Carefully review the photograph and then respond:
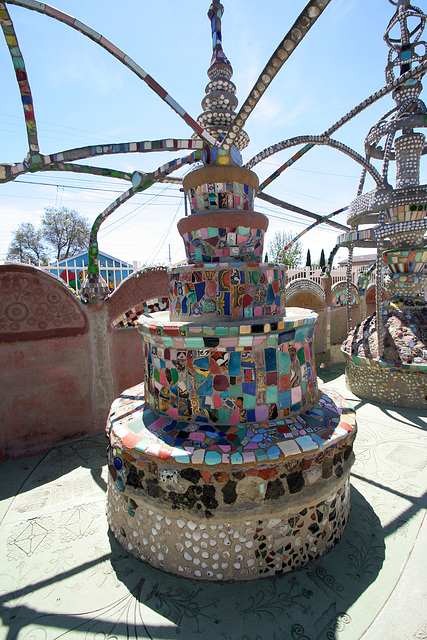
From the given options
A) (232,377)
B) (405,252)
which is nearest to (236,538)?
(232,377)

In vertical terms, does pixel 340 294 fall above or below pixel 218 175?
below

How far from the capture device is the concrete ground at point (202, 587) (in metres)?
2.04

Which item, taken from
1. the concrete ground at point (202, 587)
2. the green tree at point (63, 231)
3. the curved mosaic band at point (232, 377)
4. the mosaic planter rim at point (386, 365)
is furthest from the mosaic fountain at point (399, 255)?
the green tree at point (63, 231)

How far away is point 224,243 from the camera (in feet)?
10.5

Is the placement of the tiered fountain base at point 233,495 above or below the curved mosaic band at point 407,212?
below

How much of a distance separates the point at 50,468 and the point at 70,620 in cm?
235

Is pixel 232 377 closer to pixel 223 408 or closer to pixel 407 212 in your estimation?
pixel 223 408

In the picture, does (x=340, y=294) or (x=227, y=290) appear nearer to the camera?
(x=227, y=290)

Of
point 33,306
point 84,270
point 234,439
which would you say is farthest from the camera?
point 84,270

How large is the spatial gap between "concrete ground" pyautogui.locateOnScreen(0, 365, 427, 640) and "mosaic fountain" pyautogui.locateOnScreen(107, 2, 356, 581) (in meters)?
0.16

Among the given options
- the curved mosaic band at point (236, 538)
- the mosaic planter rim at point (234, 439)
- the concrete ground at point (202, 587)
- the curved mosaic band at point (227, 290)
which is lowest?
the concrete ground at point (202, 587)

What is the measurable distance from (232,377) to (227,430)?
415 millimetres

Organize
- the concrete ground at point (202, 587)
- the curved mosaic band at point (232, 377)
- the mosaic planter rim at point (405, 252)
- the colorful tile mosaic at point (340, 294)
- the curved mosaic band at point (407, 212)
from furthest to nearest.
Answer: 1. the colorful tile mosaic at point (340, 294)
2. the mosaic planter rim at point (405, 252)
3. the curved mosaic band at point (407, 212)
4. the curved mosaic band at point (232, 377)
5. the concrete ground at point (202, 587)

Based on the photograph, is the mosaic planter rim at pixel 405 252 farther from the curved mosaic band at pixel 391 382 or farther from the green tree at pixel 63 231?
the green tree at pixel 63 231
